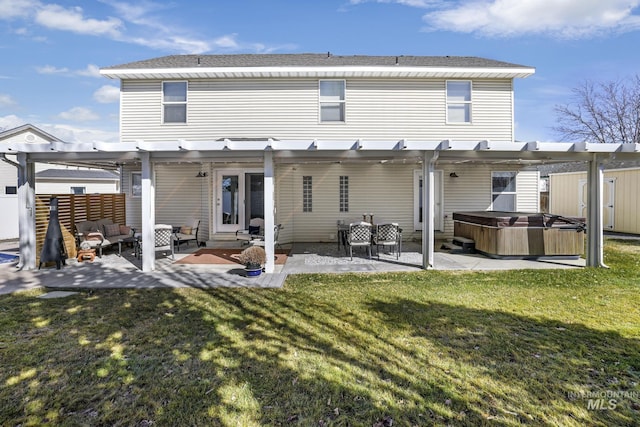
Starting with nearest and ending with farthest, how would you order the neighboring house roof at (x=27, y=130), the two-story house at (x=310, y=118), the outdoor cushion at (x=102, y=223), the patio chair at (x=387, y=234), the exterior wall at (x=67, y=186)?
1. the patio chair at (x=387, y=234)
2. the outdoor cushion at (x=102, y=223)
3. the two-story house at (x=310, y=118)
4. the neighboring house roof at (x=27, y=130)
5. the exterior wall at (x=67, y=186)

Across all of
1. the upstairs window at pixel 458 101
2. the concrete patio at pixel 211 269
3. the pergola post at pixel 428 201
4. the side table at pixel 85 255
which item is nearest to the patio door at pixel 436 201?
the upstairs window at pixel 458 101

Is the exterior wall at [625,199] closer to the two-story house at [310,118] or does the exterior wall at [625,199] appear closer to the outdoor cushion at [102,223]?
the two-story house at [310,118]

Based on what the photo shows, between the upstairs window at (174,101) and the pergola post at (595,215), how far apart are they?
39.4ft

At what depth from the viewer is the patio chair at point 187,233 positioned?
1068cm

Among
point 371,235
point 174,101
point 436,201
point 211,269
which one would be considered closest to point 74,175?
point 174,101

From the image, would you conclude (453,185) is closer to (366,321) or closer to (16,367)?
(366,321)

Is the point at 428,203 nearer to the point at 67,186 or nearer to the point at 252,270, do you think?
the point at 252,270

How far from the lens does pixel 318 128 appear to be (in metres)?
11.9

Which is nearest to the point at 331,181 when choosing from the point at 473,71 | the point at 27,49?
the point at 473,71

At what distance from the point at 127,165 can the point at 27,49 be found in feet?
30.3

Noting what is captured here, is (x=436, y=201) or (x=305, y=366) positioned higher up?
(x=436, y=201)

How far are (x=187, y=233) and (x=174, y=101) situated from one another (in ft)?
15.4

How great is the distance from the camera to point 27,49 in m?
15.5

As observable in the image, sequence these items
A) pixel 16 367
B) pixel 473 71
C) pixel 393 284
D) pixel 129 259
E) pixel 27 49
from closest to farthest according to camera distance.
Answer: pixel 16 367 → pixel 393 284 → pixel 129 259 → pixel 473 71 → pixel 27 49
